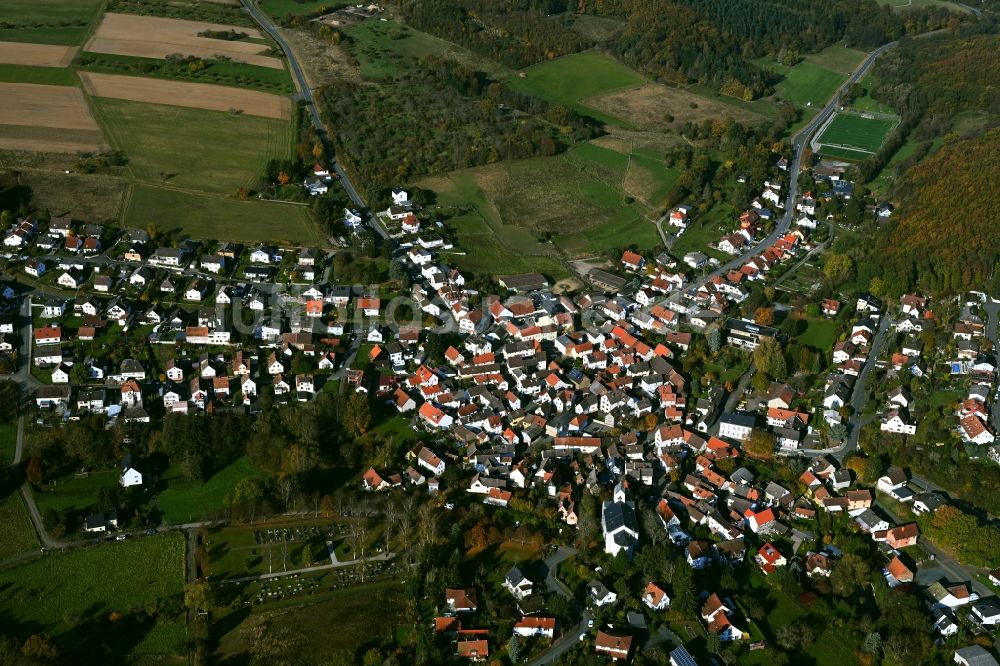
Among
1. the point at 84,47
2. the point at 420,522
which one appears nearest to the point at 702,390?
the point at 420,522

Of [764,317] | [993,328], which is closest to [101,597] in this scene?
[764,317]

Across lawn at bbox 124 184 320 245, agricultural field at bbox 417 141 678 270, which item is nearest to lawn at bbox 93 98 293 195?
lawn at bbox 124 184 320 245

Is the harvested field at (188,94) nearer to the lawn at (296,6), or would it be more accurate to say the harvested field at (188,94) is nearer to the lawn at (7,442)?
the lawn at (296,6)

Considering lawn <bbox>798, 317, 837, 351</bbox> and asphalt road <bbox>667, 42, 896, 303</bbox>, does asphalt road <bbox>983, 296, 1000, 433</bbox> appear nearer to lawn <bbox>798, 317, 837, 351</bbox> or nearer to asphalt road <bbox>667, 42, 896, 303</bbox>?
lawn <bbox>798, 317, 837, 351</bbox>

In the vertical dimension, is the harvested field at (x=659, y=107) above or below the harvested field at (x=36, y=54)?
above

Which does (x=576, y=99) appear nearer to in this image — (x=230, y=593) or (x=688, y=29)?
(x=688, y=29)

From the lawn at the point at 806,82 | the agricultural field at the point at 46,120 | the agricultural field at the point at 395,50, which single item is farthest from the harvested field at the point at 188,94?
the lawn at the point at 806,82
